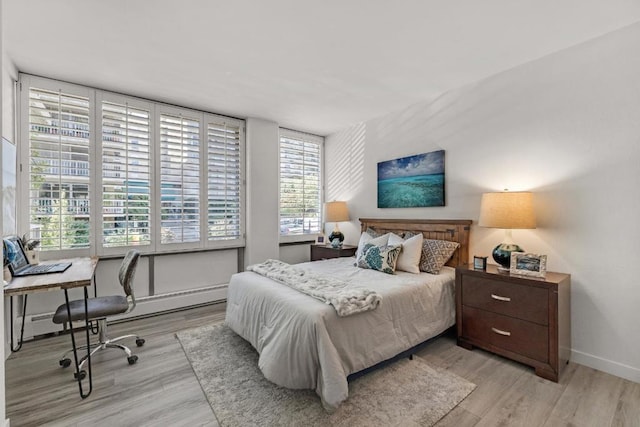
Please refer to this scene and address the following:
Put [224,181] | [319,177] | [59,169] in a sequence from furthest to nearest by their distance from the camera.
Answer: [319,177], [224,181], [59,169]

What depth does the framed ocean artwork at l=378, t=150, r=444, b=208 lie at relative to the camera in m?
3.40

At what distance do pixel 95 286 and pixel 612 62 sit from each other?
16.7ft

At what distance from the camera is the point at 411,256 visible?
3.02m

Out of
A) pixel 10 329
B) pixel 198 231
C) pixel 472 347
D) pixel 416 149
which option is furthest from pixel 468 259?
pixel 10 329

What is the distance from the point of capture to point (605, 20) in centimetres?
212

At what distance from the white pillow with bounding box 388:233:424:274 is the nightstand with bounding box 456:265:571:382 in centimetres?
40

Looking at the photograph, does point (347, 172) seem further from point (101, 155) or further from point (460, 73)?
point (101, 155)

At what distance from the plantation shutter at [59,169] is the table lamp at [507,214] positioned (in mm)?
3963

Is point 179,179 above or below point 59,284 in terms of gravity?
above

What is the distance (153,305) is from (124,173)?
1576 millimetres

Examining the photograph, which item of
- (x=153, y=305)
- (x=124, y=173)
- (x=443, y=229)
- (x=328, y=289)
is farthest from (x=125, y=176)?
(x=443, y=229)

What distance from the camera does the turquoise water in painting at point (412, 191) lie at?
134 inches

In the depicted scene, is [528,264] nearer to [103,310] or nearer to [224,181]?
[103,310]

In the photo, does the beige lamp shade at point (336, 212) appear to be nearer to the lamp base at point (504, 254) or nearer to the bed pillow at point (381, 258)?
the bed pillow at point (381, 258)
